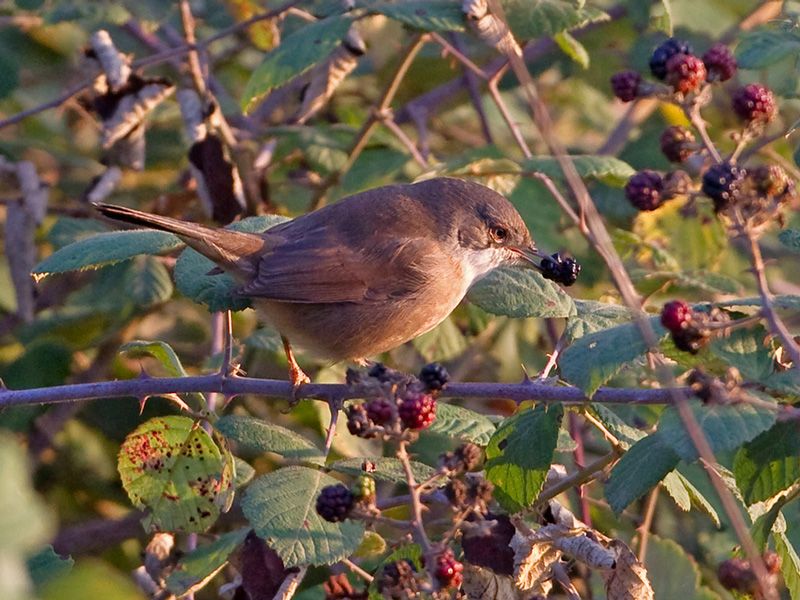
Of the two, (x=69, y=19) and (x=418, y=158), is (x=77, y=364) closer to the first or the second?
(x=69, y=19)

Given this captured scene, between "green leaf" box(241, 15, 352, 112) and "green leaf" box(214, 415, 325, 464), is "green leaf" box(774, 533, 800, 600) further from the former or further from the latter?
"green leaf" box(241, 15, 352, 112)

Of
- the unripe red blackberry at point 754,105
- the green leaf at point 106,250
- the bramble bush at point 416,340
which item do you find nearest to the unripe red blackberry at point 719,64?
the bramble bush at point 416,340

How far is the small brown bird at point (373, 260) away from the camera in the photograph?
13.2ft

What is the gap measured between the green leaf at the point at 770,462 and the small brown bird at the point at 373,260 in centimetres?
175

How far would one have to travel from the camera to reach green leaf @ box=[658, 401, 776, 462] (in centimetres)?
224

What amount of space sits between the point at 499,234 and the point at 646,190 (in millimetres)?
1845

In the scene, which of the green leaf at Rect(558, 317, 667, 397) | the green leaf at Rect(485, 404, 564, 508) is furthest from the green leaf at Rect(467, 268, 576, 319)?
the green leaf at Rect(558, 317, 667, 397)

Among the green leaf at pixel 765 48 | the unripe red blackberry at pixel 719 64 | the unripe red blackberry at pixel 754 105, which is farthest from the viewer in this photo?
the green leaf at pixel 765 48

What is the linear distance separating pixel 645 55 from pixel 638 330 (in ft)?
10.8

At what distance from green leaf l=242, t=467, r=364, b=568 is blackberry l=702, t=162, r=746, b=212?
114 cm

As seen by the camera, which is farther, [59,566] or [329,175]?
[329,175]

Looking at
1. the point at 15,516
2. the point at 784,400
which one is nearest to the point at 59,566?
the point at 15,516

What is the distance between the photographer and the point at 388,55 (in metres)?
5.46

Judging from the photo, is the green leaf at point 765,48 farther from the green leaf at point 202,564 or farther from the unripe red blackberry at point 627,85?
the green leaf at point 202,564
